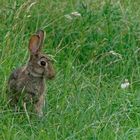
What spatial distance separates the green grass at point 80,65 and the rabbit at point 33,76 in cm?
9

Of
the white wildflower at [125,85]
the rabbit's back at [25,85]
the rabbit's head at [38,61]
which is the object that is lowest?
the white wildflower at [125,85]

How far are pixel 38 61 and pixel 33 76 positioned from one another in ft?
0.42

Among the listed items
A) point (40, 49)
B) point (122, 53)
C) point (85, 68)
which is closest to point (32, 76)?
point (40, 49)

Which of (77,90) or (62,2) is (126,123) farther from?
(62,2)

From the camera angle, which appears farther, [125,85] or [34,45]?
[125,85]

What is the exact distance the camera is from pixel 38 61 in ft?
19.8

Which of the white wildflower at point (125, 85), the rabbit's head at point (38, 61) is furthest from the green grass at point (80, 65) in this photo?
the rabbit's head at point (38, 61)

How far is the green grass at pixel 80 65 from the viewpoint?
18.6ft

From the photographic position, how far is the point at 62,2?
303 inches

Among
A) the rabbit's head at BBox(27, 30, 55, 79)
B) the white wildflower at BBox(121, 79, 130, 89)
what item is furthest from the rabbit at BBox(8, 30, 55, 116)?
the white wildflower at BBox(121, 79, 130, 89)

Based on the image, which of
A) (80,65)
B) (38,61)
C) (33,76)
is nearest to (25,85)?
(33,76)

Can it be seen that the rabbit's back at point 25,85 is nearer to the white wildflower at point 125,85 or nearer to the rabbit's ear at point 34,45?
the rabbit's ear at point 34,45

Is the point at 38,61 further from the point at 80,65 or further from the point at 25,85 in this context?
the point at 80,65

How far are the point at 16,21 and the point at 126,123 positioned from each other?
5.52 ft
